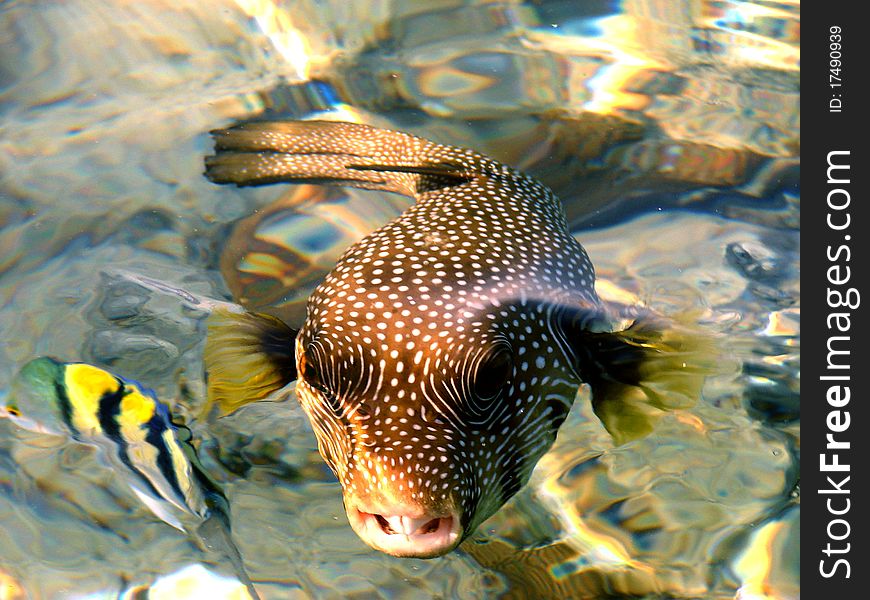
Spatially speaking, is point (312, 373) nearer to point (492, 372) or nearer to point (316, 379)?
point (316, 379)

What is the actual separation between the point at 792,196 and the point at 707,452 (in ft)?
7.40

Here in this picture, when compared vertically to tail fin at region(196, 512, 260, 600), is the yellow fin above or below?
above

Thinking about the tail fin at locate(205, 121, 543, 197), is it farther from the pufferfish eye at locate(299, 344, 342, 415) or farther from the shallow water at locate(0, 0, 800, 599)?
the pufferfish eye at locate(299, 344, 342, 415)

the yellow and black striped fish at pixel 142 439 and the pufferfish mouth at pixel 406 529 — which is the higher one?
the pufferfish mouth at pixel 406 529

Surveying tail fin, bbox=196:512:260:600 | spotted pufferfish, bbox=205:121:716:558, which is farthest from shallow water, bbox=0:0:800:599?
spotted pufferfish, bbox=205:121:716:558

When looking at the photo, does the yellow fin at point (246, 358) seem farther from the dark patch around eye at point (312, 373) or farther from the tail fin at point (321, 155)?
the tail fin at point (321, 155)

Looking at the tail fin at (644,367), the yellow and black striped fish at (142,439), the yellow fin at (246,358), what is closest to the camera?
the tail fin at (644,367)

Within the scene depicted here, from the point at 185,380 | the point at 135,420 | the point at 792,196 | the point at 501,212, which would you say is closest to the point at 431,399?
the point at 501,212

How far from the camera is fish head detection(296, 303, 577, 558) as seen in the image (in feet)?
7.05

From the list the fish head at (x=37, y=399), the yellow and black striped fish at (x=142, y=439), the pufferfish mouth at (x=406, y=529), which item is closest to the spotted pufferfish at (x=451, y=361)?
the pufferfish mouth at (x=406, y=529)

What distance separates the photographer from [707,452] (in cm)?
357

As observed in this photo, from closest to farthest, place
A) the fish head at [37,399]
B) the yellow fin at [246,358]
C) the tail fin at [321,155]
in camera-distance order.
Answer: the yellow fin at [246,358] < the fish head at [37,399] < the tail fin at [321,155]

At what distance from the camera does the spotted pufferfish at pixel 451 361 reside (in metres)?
2.19

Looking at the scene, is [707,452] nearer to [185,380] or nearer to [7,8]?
[185,380]
